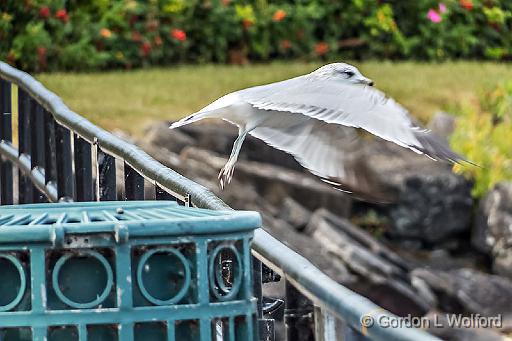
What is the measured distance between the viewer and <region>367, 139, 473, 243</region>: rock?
12844mm

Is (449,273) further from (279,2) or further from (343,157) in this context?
(343,157)

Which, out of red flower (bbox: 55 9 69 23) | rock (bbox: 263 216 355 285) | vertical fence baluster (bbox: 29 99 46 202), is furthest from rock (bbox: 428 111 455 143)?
vertical fence baluster (bbox: 29 99 46 202)

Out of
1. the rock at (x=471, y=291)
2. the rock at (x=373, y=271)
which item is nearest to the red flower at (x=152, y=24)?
the rock at (x=373, y=271)

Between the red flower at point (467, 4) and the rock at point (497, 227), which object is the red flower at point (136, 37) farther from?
the rock at point (497, 227)

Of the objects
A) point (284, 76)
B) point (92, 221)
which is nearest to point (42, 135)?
point (92, 221)

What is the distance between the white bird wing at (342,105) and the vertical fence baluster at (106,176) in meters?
1.00

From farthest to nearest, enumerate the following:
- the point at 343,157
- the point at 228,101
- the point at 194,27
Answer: the point at 194,27 < the point at 343,157 < the point at 228,101

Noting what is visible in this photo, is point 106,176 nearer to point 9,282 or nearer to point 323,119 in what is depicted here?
point 323,119

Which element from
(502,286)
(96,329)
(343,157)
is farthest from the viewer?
(502,286)

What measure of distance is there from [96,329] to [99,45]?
11.9 m

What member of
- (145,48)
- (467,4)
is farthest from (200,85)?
(467,4)

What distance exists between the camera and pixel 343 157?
241 inches

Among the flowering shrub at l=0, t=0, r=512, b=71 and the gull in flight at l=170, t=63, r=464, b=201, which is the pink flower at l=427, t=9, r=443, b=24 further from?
the gull in flight at l=170, t=63, r=464, b=201

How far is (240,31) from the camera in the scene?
50.0 feet
